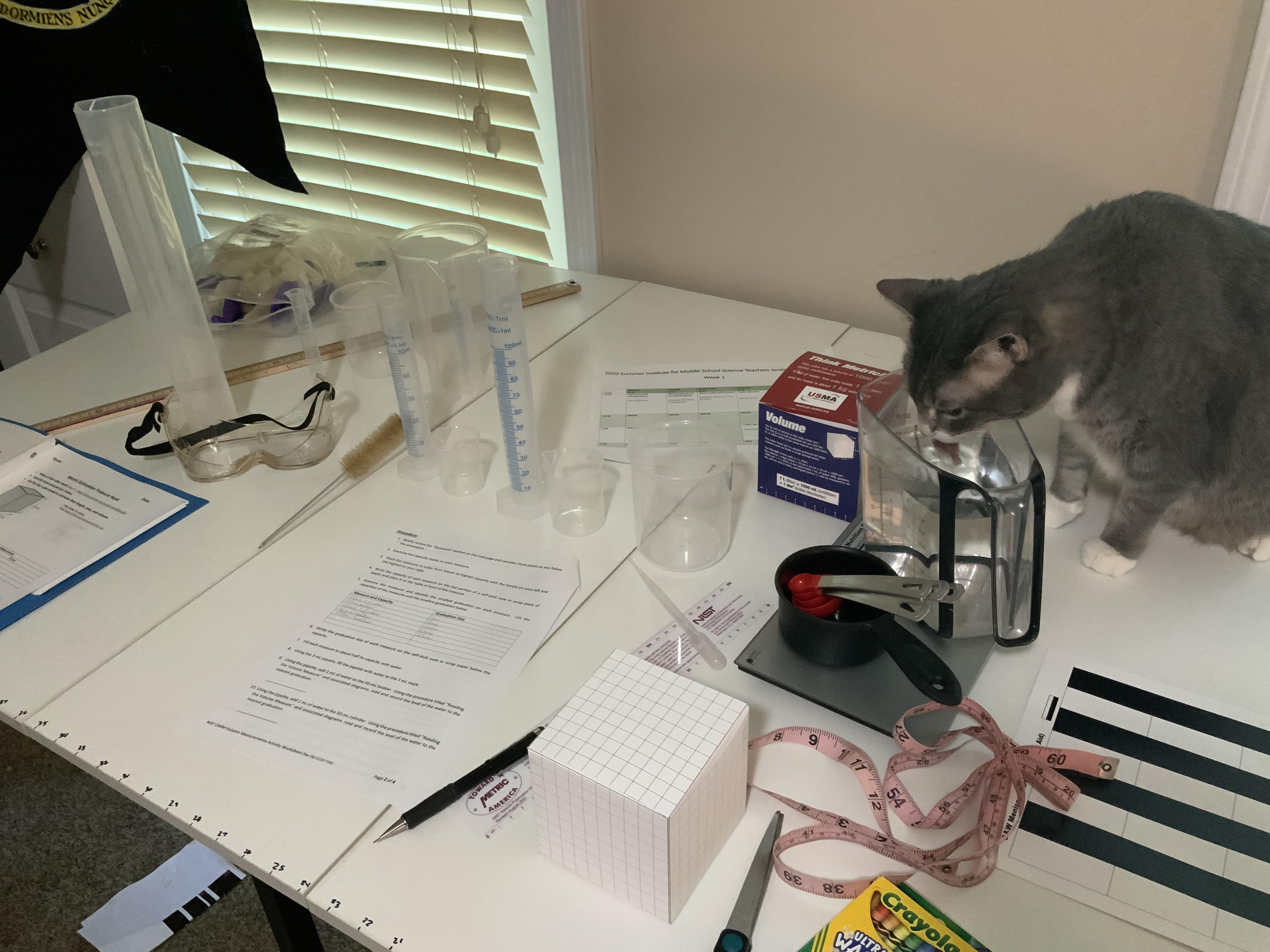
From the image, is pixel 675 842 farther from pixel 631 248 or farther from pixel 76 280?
pixel 76 280

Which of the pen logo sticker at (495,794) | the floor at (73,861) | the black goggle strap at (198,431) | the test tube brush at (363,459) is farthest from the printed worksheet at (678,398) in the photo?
the floor at (73,861)

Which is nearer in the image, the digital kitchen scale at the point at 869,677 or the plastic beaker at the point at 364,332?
the digital kitchen scale at the point at 869,677

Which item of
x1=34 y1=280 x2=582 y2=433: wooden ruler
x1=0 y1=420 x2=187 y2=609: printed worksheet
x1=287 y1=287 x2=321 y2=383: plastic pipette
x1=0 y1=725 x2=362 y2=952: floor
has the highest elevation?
x1=287 y1=287 x2=321 y2=383: plastic pipette

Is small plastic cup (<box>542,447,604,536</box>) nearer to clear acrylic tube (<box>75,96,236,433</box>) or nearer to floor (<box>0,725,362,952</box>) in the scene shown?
clear acrylic tube (<box>75,96,236,433</box>)

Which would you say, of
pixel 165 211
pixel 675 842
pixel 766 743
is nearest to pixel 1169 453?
pixel 766 743

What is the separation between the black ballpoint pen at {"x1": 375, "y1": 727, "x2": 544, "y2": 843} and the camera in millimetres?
656

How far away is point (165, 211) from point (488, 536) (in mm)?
512

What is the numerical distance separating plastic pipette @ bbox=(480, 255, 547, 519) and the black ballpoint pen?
33 centimetres

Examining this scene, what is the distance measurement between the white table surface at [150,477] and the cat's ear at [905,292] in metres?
0.53

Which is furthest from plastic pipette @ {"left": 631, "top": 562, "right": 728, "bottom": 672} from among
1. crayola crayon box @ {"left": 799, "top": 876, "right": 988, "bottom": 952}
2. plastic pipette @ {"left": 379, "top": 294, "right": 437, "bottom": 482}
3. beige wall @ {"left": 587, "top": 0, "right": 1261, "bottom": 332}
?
beige wall @ {"left": 587, "top": 0, "right": 1261, "bottom": 332}

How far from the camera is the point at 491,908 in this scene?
24.0 inches

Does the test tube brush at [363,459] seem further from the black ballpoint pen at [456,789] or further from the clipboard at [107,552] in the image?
the black ballpoint pen at [456,789]

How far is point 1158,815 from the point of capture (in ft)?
2.12

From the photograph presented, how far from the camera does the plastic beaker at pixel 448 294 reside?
1091mm
